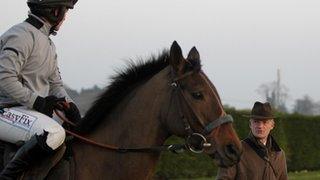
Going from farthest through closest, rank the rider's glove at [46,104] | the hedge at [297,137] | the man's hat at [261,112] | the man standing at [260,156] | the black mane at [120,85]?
the hedge at [297,137] → the man's hat at [261,112] → the man standing at [260,156] → the black mane at [120,85] → the rider's glove at [46,104]

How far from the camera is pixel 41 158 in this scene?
4742 millimetres

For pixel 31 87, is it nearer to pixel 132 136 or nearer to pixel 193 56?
pixel 132 136

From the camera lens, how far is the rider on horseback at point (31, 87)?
15.2ft

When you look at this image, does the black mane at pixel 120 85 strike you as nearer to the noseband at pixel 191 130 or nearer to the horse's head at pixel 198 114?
the horse's head at pixel 198 114

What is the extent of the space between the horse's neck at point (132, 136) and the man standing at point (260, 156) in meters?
1.39

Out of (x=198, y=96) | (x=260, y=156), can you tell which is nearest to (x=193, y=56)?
(x=198, y=96)

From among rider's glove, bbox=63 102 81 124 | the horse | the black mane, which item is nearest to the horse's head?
the horse

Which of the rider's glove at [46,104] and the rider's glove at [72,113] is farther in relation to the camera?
the rider's glove at [72,113]

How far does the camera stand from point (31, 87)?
488 centimetres

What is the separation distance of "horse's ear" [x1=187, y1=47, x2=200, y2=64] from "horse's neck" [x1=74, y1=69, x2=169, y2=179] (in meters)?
0.23

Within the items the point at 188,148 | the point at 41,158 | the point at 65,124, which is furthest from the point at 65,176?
the point at 188,148

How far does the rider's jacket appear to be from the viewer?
15.3 ft

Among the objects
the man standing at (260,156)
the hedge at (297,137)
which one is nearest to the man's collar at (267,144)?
the man standing at (260,156)

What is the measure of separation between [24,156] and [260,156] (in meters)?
2.50
